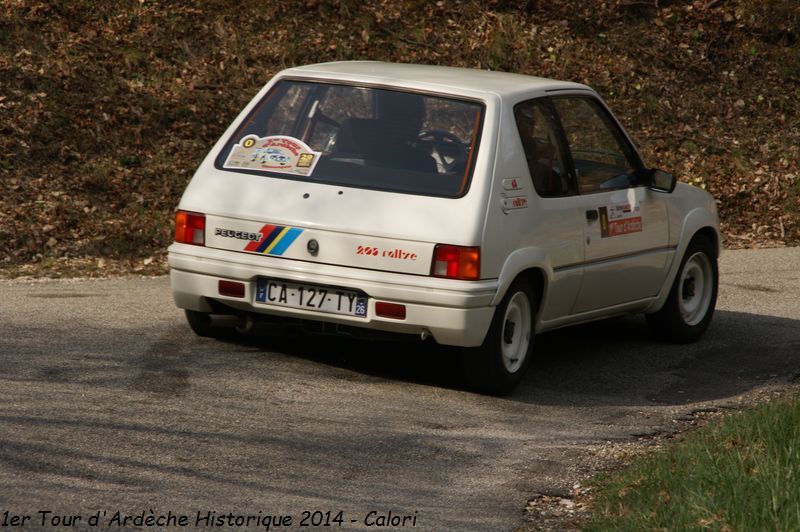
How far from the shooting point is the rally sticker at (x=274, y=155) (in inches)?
295

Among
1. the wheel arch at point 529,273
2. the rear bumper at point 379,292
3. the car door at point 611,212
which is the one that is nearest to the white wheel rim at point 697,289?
the car door at point 611,212

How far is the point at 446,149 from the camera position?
7375 mm

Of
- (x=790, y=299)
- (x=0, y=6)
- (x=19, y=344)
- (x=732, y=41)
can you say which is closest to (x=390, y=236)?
(x=19, y=344)

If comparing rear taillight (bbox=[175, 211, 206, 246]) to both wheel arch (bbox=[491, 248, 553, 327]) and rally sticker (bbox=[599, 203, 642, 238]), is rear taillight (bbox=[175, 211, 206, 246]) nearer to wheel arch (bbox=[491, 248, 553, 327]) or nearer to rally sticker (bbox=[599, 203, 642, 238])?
wheel arch (bbox=[491, 248, 553, 327])

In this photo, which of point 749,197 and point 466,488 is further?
point 749,197

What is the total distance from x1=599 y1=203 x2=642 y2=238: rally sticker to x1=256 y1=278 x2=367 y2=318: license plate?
6.10 feet

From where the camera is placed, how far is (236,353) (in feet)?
25.6

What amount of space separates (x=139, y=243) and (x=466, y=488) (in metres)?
7.05

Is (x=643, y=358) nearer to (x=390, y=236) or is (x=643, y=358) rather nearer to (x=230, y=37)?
(x=390, y=236)

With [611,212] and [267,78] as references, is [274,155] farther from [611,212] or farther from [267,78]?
[267,78]

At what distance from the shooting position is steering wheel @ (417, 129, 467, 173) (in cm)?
728

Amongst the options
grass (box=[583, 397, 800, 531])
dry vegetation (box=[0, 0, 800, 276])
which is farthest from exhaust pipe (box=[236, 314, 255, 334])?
dry vegetation (box=[0, 0, 800, 276])

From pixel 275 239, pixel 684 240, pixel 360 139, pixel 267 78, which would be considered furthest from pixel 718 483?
pixel 267 78

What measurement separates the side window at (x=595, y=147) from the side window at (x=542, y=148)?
14 centimetres
